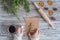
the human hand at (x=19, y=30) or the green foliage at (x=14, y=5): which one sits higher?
the green foliage at (x=14, y=5)

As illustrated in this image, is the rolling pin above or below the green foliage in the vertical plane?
below

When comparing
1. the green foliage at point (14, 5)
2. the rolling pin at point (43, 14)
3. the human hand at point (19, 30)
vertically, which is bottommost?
the human hand at point (19, 30)

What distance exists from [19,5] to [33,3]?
119 millimetres

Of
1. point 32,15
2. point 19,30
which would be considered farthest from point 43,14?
point 19,30

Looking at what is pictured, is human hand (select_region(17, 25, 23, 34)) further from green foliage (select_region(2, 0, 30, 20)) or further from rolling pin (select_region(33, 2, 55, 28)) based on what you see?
rolling pin (select_region(33, 2, 55, 28))

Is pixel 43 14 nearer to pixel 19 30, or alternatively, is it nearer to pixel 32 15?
pixel 32 15

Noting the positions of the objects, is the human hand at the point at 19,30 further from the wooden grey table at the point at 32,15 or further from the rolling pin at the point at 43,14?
the rolling pin at the point at 43,14

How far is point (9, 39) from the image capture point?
1748 millimetres

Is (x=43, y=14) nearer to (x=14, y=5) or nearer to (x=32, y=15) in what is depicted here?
(x=32, y=15)

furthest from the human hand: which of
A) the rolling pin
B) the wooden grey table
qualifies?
the rolling pin

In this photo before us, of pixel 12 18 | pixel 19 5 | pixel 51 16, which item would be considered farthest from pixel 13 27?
pixel 51 16

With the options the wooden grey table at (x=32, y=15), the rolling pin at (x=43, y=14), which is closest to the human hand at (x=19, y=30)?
the wooden grey table at (x=32, y=15)

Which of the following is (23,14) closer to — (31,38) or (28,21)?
(28,21)

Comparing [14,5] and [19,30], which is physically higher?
[14,5]
